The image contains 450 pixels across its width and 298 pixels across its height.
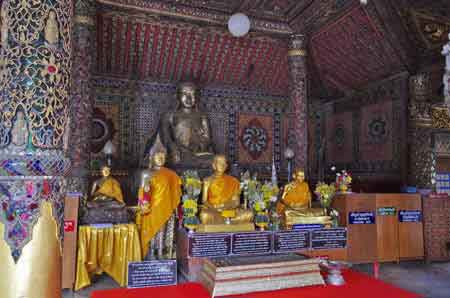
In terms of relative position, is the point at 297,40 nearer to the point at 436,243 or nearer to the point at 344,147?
the point at 344,147

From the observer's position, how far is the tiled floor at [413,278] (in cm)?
430

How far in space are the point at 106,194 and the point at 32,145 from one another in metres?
3.55

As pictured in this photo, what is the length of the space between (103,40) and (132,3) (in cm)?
144

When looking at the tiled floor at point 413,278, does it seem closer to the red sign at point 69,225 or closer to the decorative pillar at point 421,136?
the red sign at point 69,225

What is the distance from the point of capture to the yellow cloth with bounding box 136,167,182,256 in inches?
187

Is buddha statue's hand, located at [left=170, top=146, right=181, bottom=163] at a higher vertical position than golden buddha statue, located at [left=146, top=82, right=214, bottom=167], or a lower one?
lower

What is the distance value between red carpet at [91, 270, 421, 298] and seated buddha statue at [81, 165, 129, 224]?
7.66 feet

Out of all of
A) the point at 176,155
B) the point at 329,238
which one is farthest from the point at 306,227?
the point at 176,155

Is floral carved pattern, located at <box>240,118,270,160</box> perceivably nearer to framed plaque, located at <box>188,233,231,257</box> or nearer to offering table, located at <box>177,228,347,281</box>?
offering table, located at <box>177,228,347,281</box>

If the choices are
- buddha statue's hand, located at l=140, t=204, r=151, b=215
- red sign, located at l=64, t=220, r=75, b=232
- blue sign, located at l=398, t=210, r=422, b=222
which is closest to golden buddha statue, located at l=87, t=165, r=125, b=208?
buddha statue's hand, located at l=140, t=204, r=151, b=215

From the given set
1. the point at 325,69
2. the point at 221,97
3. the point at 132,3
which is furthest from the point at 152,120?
the point at 325,69

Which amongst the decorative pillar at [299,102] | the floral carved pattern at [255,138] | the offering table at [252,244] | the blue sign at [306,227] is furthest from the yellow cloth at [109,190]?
the floral carved pattern at [255,138]

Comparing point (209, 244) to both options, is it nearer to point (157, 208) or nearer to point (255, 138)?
point (157, 208)

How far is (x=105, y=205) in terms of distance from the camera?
480 cm
